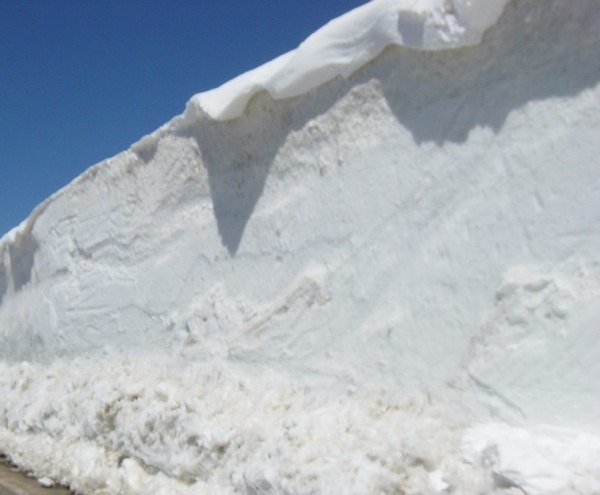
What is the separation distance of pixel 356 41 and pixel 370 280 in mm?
1113

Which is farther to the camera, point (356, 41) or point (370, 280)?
point (356, 41)

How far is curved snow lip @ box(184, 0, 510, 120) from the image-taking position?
315 centimetres

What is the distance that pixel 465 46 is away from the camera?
3.22 metres

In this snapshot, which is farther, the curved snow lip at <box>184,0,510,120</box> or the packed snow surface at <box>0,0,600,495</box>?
the curved snow lip at <box>184,0,510,120</box>

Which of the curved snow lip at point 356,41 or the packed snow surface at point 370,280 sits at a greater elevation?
the curved snow lip at point 356,41

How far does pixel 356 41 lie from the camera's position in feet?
12.1

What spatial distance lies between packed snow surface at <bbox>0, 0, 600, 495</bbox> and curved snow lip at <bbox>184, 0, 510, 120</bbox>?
0.4 inches

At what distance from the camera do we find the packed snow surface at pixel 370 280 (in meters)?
2.78

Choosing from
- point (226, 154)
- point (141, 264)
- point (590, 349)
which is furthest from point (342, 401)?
point (141, 264)

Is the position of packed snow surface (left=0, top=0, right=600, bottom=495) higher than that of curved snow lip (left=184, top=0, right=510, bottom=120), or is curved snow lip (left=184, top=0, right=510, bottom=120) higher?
curved snow lip (left=184, top=0, right=510, bottom=120)

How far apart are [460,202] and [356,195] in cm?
66

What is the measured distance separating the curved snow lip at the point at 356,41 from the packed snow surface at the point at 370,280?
1 cm

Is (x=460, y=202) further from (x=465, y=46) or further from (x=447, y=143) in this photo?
(x=465, y=46)

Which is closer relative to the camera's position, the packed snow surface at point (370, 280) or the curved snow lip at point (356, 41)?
the packed snow surface at point (370, 280)
